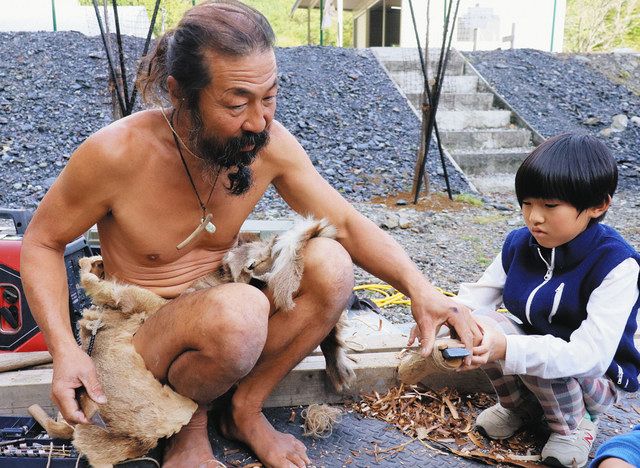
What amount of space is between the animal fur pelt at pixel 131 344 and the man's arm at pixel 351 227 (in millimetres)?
102

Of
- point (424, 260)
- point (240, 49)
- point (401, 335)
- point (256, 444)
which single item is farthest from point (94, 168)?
point (424, 260)

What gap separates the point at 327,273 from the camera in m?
1.98

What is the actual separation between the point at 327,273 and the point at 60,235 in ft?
2.82

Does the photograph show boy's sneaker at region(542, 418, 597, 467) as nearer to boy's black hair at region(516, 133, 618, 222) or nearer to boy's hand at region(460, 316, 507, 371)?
boy's hand at region(460, 316, 507, 371)

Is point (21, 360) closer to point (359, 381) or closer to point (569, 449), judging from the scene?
point (359, 381)

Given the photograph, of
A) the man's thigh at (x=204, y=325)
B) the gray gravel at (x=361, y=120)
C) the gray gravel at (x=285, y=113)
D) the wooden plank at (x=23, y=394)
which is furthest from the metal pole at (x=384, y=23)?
the man's thigh at (x=204, y=325)

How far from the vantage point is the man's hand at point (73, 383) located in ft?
5.44

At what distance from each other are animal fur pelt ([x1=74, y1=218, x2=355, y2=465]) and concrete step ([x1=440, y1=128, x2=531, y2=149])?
6.94m

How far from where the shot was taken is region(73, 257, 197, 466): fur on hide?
5.90 ft

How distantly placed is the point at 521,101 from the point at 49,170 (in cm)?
724

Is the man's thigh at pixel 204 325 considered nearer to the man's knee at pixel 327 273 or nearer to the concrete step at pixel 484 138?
the man's knee at pixel 327 273

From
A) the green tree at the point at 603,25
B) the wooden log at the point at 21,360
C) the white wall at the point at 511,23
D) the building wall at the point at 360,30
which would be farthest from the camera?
the building wall at the point at 360,30

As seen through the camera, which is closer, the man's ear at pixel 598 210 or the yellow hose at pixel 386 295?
the man's ear at pixel 598 210

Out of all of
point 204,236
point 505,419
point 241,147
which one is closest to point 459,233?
point 505,419
